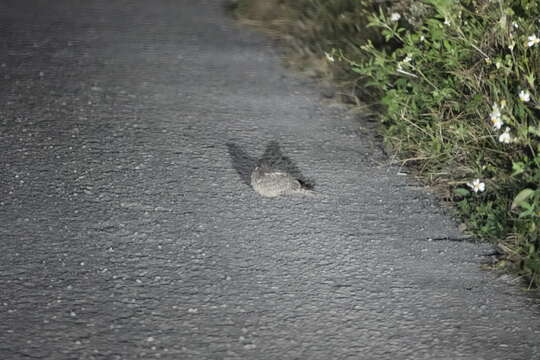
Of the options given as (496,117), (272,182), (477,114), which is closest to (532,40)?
(496,117)

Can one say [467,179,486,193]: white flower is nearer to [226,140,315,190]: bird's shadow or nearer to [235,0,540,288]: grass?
[235,0,540,288]: grass

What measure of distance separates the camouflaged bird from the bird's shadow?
0.16m

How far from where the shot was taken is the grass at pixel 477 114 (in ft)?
13.1

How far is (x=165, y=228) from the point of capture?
4.24m

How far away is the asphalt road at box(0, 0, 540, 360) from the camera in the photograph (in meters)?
3.42

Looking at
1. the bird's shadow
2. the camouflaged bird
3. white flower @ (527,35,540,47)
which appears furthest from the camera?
the bird's shadow

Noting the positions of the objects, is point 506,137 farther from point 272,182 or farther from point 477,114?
point 272,182

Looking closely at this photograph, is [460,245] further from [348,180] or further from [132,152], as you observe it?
[132,152]

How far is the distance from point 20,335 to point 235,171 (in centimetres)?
198

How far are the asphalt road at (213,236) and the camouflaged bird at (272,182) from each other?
0.06 metres

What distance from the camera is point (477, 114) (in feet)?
15.2

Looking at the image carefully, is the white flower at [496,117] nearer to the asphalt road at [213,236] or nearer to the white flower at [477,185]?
the white flower at [477,185]

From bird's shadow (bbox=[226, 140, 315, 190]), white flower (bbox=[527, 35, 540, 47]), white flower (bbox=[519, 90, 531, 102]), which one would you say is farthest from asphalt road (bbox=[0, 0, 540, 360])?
white flower (bbox=[527, 35, 540, 47])

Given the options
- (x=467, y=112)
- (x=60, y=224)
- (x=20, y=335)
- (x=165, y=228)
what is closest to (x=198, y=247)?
(x=165, y=228)
